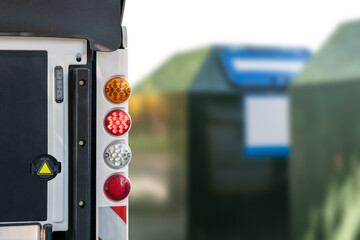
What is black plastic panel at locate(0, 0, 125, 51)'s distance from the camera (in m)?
3.23

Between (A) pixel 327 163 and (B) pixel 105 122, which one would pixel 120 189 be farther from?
(A) pixel 327 163

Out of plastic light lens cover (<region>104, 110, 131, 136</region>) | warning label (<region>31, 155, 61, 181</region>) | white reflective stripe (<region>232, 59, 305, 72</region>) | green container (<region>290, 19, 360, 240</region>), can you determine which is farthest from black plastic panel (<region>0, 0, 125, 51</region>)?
white reflective stripe (<region>232, 59, 305, 72</region>)

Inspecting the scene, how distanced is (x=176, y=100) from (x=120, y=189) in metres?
3.81

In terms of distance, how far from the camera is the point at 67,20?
329 cm

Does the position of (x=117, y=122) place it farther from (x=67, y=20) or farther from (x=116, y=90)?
(x=67, y=20)

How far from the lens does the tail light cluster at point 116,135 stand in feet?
11.0

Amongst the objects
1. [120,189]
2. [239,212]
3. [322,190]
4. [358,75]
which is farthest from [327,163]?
[120,189]

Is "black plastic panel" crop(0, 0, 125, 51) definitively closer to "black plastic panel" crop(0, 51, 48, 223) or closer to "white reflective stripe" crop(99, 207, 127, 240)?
"black plastic panel" crop(0, 51, 48, 223)

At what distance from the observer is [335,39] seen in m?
6.16

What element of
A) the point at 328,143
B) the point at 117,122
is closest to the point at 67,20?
the point at 117,122

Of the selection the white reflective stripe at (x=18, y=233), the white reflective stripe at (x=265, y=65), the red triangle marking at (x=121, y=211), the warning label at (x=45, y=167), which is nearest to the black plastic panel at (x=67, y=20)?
the warning label at (x=45, y=167)

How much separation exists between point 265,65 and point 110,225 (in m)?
4.27

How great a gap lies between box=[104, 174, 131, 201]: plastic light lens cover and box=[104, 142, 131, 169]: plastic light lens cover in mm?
67

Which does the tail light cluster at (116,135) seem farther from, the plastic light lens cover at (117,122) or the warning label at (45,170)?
the warning label at (45,170)
